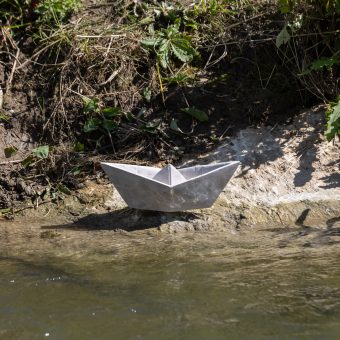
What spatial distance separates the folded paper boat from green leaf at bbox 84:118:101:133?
0.97 m

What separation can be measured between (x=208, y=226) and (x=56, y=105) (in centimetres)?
192

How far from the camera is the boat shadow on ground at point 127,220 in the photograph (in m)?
4.94

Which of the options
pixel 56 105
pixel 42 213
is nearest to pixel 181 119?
pixel 56 105

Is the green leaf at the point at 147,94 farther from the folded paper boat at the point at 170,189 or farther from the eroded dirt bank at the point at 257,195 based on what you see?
the folded paper boat at the point at 170,189

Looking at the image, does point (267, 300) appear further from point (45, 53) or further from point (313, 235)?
point (45, 53)

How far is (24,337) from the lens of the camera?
316cm

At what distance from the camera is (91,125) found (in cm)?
584

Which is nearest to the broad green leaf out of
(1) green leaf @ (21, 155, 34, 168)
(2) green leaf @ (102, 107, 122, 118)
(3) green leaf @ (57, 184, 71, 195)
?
(2) green leaf @ (102, 107, 122, 118)

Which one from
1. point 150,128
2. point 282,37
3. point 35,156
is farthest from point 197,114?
point 35,156

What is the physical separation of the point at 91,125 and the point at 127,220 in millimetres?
1146

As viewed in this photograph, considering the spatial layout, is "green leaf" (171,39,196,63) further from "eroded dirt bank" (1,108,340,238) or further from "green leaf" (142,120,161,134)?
"eroded dirt bank" (1,108,340,238)

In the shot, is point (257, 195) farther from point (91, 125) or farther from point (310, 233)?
point (91, 125)

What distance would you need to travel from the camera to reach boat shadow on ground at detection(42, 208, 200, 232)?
4.94 meters

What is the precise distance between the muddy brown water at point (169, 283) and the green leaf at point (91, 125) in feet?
3.54
